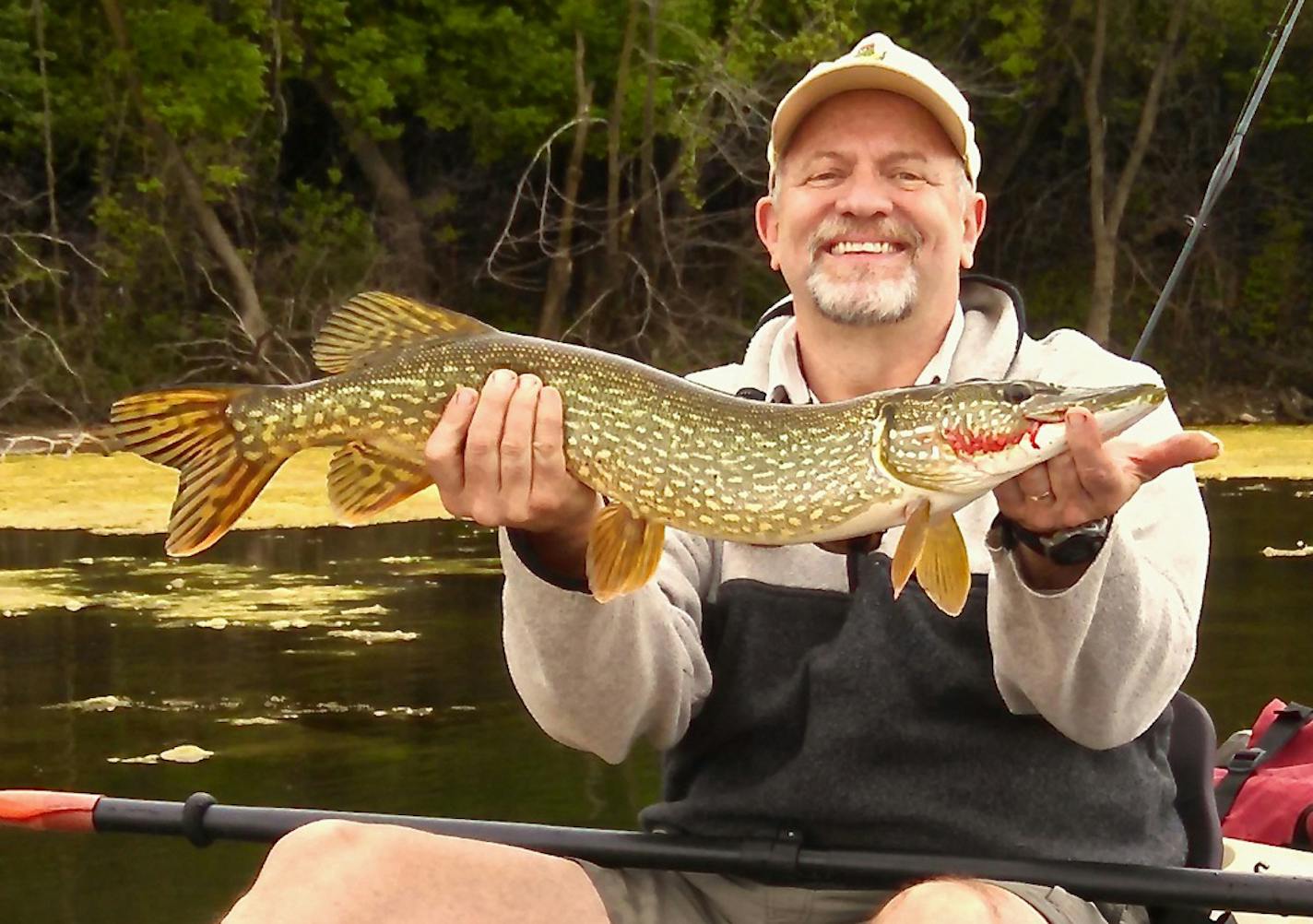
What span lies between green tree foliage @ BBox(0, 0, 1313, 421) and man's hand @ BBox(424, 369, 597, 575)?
1068cm

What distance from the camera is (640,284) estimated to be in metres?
15.1

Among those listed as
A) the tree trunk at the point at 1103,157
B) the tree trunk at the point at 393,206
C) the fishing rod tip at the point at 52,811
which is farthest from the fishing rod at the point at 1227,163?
the tree trunk at the point at 1103,157

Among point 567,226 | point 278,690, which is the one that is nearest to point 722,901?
point 278,690

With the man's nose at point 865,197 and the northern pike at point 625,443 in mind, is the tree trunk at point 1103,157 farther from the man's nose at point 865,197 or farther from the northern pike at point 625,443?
the northern pike at point 625,443

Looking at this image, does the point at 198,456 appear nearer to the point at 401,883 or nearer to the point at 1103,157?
the point at 401,883

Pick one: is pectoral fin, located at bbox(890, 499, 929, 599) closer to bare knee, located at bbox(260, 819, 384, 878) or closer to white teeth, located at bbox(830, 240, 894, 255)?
white teeth, located at bbox(830, 240, 894, 255)

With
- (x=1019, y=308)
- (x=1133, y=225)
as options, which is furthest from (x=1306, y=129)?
(x=1019, y=308)

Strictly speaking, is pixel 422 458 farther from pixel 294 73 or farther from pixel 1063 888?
pixel 294 73

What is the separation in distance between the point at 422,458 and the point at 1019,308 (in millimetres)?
859

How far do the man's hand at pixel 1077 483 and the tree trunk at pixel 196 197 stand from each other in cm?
1206

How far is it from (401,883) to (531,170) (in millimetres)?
13895

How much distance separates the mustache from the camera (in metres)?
2.36

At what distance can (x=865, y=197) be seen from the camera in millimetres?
2391

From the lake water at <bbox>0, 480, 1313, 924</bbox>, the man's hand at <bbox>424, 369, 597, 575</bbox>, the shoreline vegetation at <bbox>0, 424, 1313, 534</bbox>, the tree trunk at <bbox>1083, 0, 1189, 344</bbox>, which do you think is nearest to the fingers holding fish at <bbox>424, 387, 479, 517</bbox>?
the man's hand at <bbox>424, 369, 597, 575</bbox>
